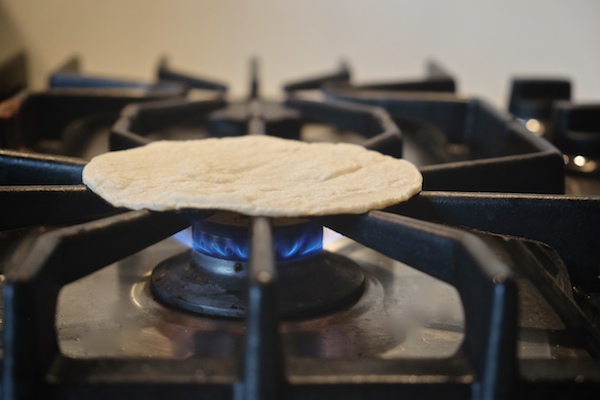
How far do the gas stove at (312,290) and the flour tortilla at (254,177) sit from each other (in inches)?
0.8

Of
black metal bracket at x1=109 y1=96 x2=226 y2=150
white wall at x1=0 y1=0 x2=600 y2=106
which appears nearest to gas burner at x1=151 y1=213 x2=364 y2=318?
black metal bracket at x1=109 y1=96 x2=226 y2=150

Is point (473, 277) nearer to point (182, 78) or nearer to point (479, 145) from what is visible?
point (479, 145)

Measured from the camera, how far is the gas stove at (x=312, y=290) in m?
0.45

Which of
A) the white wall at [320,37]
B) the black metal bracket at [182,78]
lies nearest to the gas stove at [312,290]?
the black metal bracket at [182,78]

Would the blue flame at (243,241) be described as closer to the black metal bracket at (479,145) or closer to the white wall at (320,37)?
the black metal bracket at (479,145)

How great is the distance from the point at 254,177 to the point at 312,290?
0.16 metres

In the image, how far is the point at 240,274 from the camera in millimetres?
661

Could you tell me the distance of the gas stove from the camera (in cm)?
45

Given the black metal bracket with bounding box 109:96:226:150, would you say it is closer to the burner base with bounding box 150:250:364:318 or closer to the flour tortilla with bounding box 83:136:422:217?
the flour tortilla with bounding box 83:136:422:217

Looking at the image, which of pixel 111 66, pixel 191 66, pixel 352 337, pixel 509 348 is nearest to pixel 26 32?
pixel 111 66

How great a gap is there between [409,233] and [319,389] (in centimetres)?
16

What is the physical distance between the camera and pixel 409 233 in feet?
1.83

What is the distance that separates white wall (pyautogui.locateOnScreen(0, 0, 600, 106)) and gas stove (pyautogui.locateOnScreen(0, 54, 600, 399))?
0.71 meters

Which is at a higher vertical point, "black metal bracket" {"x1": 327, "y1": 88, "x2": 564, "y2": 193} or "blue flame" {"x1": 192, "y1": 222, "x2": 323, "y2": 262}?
"black metal bracket" {"x1": 327, "y1": 88, "x2": 564, "y2": 193}
